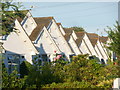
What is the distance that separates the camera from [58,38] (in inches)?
1442

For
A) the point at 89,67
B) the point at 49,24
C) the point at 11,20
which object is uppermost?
the point at 49,24

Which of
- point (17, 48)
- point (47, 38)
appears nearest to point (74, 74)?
point (17, 48)

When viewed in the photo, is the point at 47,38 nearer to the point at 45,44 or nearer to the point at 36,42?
the point at 45,44

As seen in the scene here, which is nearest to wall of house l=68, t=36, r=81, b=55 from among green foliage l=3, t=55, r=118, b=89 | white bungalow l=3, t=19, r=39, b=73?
white bungalow l=3, t=19, r=39, b=73

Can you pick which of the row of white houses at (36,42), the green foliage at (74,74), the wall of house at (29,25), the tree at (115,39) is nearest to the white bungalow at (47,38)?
the row of white houses at (36,42)

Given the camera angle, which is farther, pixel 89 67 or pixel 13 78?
pixel 89 67

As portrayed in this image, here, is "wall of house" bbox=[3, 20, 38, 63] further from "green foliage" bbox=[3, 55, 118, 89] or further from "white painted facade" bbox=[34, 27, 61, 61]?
"green foliage" bbox=[3, 55, 118, 89]

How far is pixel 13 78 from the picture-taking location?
1300 cm

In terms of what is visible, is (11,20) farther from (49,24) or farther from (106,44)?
(49,24)

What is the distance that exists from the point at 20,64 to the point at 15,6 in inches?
623

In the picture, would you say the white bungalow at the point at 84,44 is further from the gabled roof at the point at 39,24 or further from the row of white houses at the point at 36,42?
the gabled roof at the point at 39,24

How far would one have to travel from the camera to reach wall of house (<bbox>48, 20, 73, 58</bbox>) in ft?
116

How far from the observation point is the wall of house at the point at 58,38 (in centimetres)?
3547

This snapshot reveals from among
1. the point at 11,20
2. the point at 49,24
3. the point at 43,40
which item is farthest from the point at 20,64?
the point at 11,20
